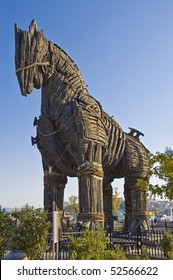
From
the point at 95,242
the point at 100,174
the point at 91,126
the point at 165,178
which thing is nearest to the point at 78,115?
the point at 91,126

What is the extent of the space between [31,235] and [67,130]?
4005 millimetres

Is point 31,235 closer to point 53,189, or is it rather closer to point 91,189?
point 91,189

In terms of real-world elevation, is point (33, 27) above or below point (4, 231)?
above

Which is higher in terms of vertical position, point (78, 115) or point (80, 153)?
point (78, 115)

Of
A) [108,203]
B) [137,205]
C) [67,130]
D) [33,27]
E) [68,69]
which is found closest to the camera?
[67,130]

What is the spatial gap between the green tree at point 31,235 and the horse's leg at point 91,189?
7.13 feet

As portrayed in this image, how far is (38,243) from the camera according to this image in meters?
8.03

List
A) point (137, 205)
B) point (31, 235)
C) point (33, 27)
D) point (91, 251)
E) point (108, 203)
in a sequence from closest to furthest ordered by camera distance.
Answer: point (91, 251) → point (31, 235) → point (33, 27) → point (137, 205) → point (108, 203)

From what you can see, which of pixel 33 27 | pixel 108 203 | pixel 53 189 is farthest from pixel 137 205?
pixel 33 27

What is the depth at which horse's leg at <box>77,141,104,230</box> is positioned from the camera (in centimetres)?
1016

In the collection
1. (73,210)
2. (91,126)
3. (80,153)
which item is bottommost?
(73,210)

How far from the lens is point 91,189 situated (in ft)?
34.0
